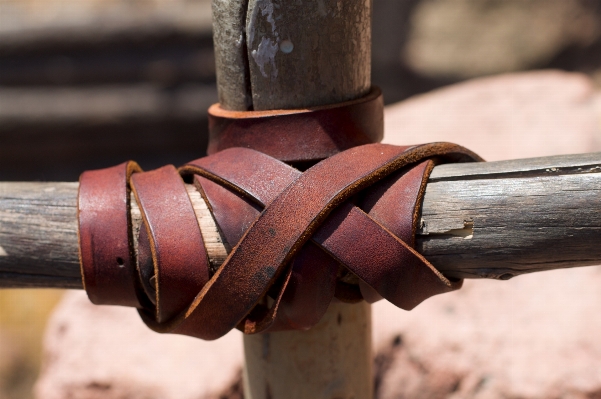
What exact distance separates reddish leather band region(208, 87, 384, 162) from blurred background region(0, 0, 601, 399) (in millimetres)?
3134

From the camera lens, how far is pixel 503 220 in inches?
32.4

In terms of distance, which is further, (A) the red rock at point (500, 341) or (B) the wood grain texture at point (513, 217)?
(A) the red rock at point (500, 341)

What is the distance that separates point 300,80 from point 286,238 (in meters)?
0.26

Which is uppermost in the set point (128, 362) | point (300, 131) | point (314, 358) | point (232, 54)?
point (232, 54)

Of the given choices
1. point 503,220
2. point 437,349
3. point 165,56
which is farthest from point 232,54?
point 165,56

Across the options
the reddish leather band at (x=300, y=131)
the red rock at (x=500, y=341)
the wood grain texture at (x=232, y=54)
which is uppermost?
the wood grain texture at (x=232, y=54)

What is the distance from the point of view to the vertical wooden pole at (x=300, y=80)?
35.2 inches

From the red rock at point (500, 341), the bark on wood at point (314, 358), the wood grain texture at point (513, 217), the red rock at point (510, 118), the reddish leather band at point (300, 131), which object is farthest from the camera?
the red rock at point (510, 118)

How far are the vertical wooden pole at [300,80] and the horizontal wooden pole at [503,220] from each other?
204 mm

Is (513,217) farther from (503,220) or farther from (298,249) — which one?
(298,249)

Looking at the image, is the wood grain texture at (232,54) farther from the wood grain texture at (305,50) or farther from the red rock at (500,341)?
the red rock at (500,341)

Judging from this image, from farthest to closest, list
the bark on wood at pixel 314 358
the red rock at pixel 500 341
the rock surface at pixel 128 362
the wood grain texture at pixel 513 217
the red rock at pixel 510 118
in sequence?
the red rock at pixel 510 118, the rock surface at pixel 128 362, the red rock at pixel 500 341, the bark on wood at pixel 314 358, the wood grain texture at pixel 513 217

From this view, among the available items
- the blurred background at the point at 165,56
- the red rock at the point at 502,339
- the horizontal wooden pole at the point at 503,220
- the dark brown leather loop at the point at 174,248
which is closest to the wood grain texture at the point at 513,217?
the horizontal wooden pole at the point at 503,220

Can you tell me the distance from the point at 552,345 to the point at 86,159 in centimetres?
359
